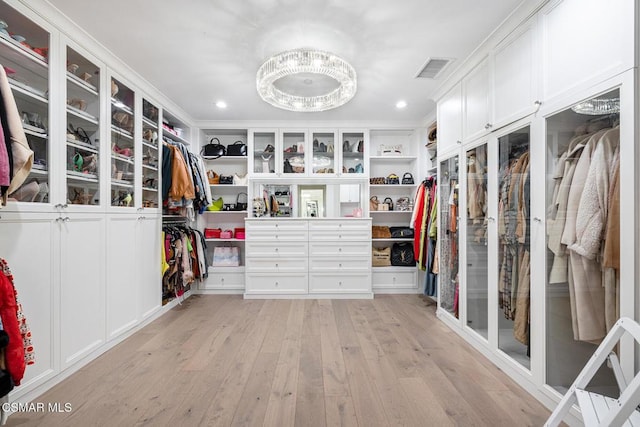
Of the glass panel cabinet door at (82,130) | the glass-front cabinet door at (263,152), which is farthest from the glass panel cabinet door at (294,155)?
the glass panel cabinet door at (82,130)

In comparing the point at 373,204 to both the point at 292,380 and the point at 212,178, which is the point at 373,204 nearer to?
the point at 212,178

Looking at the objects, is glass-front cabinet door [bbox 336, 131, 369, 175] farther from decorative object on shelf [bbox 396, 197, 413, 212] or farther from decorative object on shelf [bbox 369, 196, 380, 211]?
decorative object on shelf [bbox 396, 197, 413, 212]

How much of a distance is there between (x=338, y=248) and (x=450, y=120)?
6.58ft

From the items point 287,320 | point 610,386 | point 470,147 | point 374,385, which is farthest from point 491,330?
point 287,320

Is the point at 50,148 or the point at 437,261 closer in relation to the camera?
the point at 50,148

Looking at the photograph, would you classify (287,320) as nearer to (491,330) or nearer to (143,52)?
(491,330)

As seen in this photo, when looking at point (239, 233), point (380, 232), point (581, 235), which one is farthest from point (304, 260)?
point (581, 235)

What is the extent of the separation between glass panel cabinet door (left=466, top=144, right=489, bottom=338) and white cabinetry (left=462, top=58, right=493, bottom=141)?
0.16 meters

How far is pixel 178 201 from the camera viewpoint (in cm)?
332

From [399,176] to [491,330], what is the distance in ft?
8.87

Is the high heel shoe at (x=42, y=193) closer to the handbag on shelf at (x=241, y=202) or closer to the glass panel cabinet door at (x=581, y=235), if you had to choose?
the handbag on shelf at (x=241, y=202)

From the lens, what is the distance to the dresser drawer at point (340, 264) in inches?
150

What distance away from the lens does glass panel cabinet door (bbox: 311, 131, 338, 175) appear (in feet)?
13.7

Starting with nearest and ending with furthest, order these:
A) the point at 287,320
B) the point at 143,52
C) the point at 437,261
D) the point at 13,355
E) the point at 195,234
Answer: the point at 13,355 < the point at 143,52 < the point at 287,320 < the point at 437,261 < the point at 195,234
